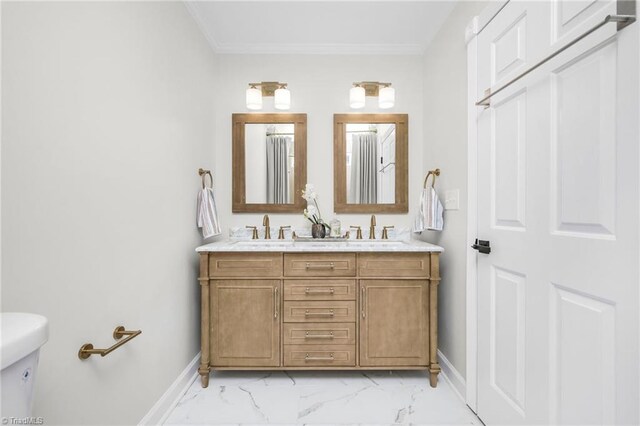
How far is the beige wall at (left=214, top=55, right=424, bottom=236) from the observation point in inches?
93.7

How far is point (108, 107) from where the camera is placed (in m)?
1.17

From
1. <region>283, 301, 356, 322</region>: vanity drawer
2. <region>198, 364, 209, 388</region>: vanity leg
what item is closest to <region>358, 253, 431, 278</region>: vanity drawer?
<region>283, 301, 356, 322</region>: vanity drawer

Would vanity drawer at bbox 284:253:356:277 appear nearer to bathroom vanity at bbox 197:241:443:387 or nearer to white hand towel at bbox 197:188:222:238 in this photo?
bathroom vanity at bbox 197:241:443:387

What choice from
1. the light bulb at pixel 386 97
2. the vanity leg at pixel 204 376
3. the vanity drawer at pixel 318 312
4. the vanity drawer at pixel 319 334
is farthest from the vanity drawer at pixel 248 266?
the light bulb at pixel 386 97

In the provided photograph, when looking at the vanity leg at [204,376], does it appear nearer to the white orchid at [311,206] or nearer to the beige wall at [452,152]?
the white orchid at [311,206]

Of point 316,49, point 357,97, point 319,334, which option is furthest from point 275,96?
point 319,334

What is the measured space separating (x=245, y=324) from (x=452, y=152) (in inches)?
67.7

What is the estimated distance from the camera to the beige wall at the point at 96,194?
0.86m

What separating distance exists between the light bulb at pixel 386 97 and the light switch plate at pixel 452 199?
86 cm

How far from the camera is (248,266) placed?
71.6 inches

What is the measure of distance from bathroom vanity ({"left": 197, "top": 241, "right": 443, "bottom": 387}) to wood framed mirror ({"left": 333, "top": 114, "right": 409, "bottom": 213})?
65cm

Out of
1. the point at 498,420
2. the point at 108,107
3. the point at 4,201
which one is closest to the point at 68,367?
the point at 4,201

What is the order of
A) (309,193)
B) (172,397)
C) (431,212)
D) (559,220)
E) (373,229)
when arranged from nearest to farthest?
1. (559,220)
2. (172,397)
3. (431,212)
4. (309,193)
5. (373,229)

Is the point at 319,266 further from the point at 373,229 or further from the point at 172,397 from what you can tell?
the point at 172,397
